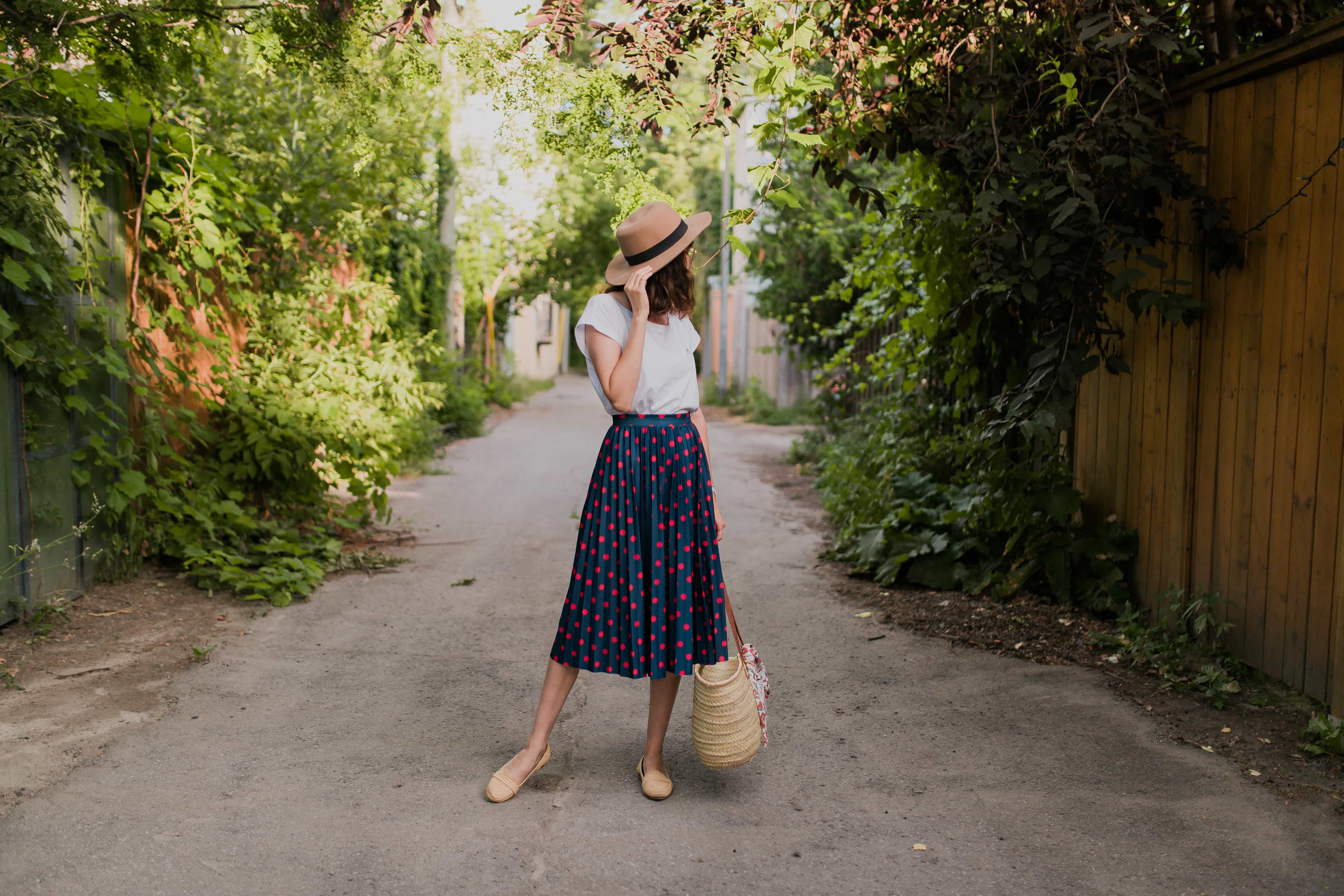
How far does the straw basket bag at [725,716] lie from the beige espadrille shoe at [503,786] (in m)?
0.52

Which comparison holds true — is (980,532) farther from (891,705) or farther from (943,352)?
(891,705)

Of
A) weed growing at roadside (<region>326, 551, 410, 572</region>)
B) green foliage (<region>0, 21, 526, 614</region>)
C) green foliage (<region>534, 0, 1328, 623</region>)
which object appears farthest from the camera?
weed growing at roadside (<region>326, 551, 410, 572</region>)

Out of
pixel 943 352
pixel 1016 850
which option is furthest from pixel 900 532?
pixel 1016 850

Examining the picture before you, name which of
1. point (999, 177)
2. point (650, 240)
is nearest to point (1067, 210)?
point (999, 177)

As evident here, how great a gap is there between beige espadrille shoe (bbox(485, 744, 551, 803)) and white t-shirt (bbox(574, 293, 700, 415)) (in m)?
1.10

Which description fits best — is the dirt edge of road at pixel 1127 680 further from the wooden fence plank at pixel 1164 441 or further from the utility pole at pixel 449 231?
the utility pole at pixel 449 231

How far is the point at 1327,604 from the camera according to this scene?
3301 millimetres

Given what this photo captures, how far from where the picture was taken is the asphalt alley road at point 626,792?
2531mm

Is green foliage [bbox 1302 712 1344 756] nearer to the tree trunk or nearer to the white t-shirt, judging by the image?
the white t-shirt

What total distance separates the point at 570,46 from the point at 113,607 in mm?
3216

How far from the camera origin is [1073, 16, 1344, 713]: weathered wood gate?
10.8 feet

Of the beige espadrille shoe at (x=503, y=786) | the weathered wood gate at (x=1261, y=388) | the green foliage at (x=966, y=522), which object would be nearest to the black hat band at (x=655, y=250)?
the beige espadrille shoe at (x=503, y=786)

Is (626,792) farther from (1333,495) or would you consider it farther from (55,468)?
(55,468)

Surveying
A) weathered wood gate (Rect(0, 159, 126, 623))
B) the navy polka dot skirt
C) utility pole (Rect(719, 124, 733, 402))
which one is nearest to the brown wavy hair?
the navy polka dot skirt
